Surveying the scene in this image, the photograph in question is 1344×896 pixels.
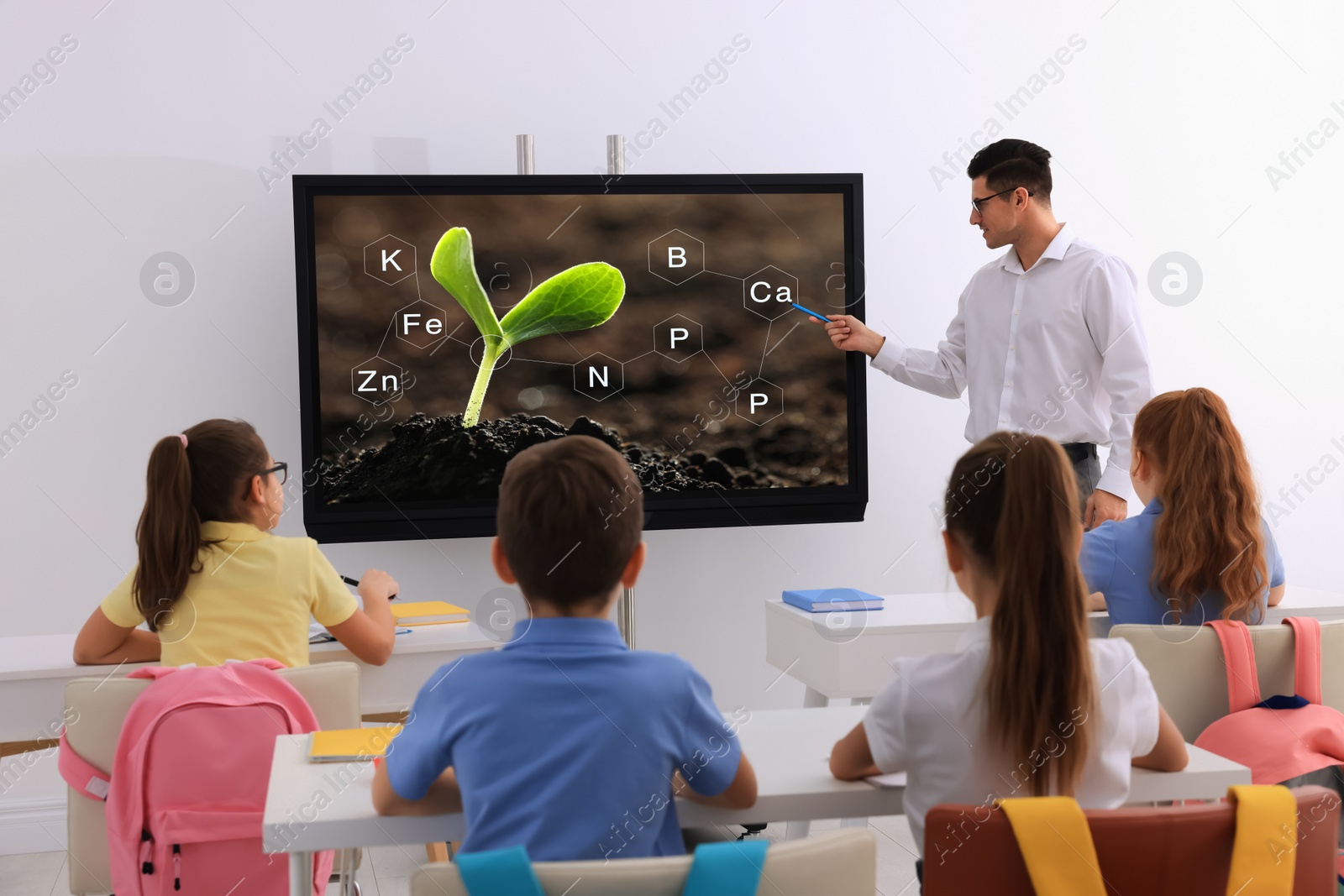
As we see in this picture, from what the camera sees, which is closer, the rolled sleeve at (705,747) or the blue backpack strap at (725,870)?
the blue backpack strap at (725,870)

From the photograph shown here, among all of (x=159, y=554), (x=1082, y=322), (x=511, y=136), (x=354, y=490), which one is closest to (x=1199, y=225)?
(x=1082, y=322)

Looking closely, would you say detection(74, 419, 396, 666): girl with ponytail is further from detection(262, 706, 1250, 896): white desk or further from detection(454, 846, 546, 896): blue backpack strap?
detection(454, 846, 546, 896): blue backpack strap

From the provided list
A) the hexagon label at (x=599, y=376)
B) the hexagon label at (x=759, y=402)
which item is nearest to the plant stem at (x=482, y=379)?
the hexagon label at (x=599, y=376)

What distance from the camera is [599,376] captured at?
3.37m

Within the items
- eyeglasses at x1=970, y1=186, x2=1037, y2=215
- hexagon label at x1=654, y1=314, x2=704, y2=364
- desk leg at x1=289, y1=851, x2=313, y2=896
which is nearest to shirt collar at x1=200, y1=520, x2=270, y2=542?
desk leg at x1=289, y1=851, x2=313, y2=896

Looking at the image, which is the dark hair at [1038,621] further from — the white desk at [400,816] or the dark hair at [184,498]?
the dark hair at [184,498]

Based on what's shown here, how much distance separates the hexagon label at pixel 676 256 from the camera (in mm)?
3387

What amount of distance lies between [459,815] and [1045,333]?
2.40m

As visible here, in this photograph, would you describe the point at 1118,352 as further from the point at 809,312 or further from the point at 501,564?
the point at 501,564

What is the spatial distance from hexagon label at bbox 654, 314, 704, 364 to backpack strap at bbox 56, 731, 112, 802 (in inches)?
77.6

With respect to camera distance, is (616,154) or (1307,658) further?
(616,154)

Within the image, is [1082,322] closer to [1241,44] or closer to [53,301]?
[1241,44]

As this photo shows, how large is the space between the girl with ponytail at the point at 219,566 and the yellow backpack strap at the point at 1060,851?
143 centimetres

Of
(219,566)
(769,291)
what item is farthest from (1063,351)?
(219,566)
